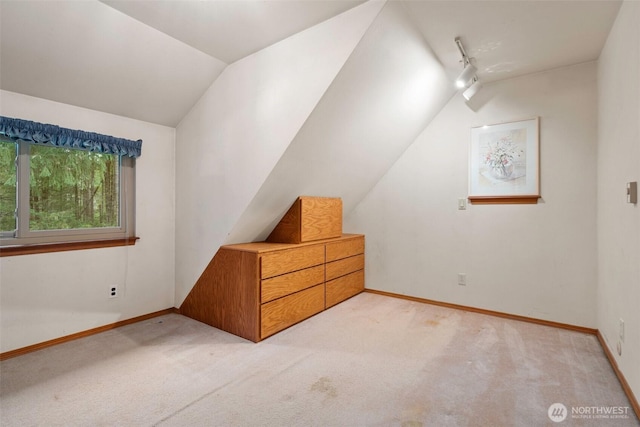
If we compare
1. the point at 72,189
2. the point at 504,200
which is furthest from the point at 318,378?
the point at 72,189

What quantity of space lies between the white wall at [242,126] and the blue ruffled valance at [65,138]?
534 mm

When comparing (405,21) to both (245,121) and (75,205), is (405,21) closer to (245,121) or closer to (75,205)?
(245,121)

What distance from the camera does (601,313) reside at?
8.18 ft

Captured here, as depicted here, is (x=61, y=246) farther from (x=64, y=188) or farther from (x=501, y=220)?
(x=501, y=220)

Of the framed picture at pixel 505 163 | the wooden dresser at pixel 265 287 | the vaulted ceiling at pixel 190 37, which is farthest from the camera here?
the framed picture at pixel 505 163

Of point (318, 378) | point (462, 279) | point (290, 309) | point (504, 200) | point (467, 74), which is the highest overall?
point (467, 74)

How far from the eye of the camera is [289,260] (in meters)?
2.83

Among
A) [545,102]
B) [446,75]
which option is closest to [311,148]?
[446,75]

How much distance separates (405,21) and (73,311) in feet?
11.1

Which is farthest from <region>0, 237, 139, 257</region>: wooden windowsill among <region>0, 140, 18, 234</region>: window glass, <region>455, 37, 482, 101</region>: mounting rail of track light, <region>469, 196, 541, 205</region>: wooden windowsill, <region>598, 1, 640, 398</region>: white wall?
<region>598, 1, 640, 398</region>: white wall

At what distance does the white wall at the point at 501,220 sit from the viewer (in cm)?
270

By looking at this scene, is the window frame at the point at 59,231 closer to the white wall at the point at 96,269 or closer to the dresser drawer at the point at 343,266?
the white wall at the point at 96,269

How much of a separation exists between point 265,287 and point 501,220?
7.65ft

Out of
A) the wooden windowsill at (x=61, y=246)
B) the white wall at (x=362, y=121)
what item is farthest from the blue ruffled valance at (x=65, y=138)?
the white wall at (x=362, y=121)
